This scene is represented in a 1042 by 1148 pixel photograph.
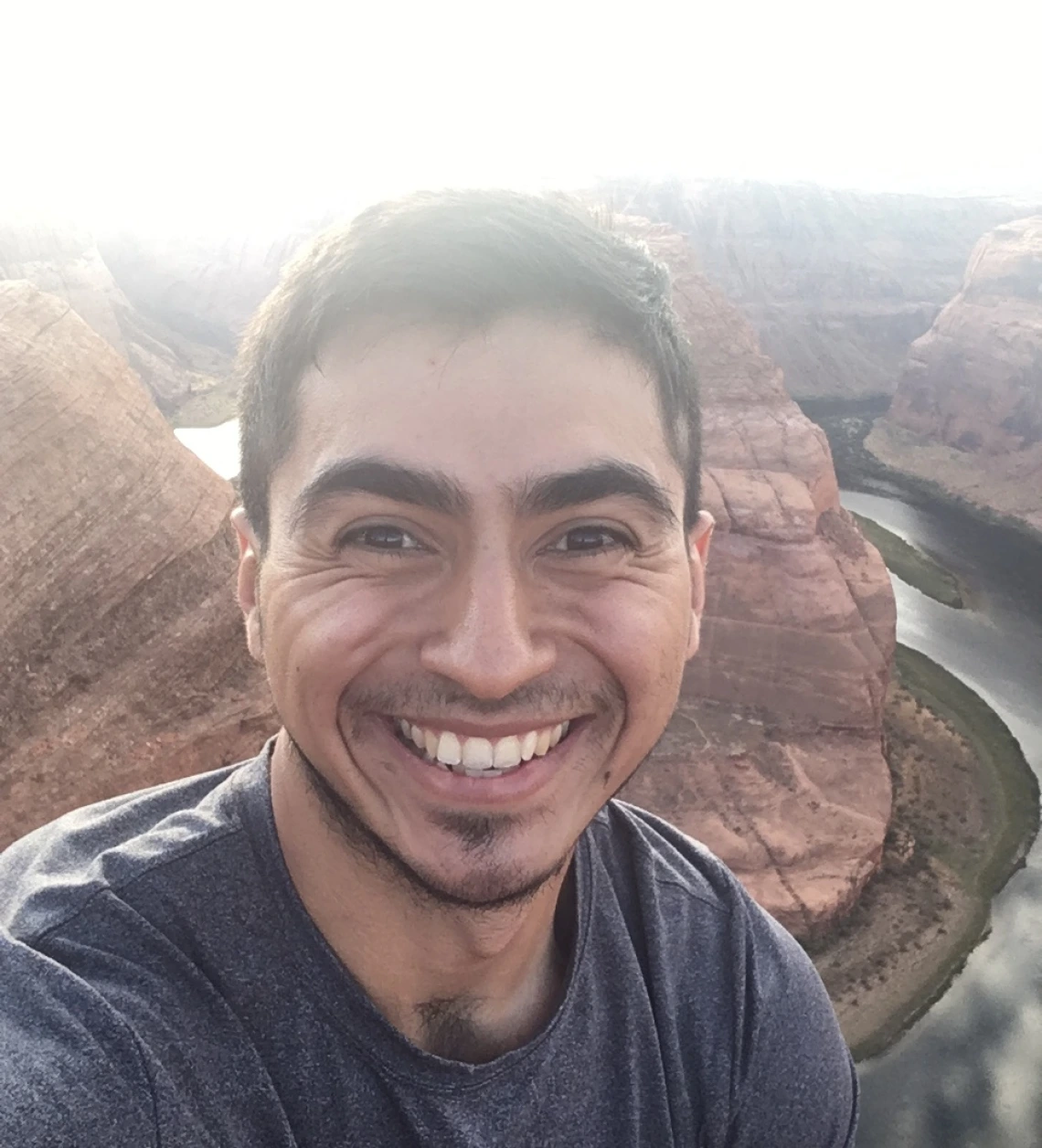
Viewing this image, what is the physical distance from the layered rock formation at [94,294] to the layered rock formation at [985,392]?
38.2 metres

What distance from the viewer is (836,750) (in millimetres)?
19969

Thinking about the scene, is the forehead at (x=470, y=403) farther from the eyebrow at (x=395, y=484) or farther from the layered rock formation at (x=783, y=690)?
the layered rock formation at (x=783, y=690)

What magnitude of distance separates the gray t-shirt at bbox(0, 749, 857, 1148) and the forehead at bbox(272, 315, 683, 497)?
1.12 metres

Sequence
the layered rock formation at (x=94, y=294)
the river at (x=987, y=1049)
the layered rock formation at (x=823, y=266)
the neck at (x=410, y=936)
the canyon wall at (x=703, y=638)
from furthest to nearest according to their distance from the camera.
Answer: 1. the layered rock formation at (x=823, y=266)
2. the layered rock formation at (x=94, y=294)
3. the river at (x=987, y=1049)
4. the canyon wall at (x=703, y=638)
5. the neck at (x=410, y=936)

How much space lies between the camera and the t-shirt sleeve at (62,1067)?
182 centimetres

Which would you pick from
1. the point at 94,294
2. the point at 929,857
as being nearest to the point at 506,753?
the point at 929,857

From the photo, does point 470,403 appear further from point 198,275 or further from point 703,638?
point 198,275

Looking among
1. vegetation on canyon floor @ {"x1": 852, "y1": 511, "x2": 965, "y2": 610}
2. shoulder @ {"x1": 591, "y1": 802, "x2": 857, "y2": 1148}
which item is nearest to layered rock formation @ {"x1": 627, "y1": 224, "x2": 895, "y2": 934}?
vegetation on canyon floor @ {"x1": 852, "y1": 511, "x2": 965, "y2": 610}

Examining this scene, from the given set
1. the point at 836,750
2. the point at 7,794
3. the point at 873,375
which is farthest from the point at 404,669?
the point at 873,375

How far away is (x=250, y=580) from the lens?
2699 mm

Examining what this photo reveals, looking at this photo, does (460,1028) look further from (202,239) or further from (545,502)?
(202,239)

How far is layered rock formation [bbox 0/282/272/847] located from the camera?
8.49 meters

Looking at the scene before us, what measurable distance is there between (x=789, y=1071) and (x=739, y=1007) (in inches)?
10.0

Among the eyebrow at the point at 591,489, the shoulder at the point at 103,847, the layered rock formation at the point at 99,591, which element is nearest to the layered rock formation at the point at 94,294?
the layered rock formation at the point at 99,591
